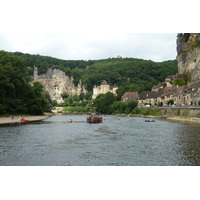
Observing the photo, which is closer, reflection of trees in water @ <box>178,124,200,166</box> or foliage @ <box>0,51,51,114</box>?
reflection of trees in water @ <box>178,124,200,166</box>

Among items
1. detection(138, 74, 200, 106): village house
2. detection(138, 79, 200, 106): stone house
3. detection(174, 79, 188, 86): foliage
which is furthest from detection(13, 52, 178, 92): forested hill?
detection(174, 79, 188, 86): foliage

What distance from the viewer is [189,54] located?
77.6 m

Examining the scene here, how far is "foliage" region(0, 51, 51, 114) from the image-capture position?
54281mm

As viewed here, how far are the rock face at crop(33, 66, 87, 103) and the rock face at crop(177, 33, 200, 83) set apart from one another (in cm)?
10240

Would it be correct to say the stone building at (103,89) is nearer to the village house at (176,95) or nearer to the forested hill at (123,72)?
the forested hill at (123,72)

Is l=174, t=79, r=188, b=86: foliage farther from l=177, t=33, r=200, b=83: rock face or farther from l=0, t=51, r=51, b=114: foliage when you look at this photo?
l=0, t=51, r=51, b=114: foliage

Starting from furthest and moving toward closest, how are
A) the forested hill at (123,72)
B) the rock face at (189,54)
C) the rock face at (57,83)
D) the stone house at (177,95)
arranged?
the rock face at (57,83) → the forested hill at (123,72) → the rock face at (189,54) → the stone house at (177,95)

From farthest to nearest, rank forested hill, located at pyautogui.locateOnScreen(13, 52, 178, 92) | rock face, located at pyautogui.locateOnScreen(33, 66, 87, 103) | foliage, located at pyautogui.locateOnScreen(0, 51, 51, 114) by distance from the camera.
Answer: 1. rock face, located at pyautogui.locateOnScreen(33, 66, 87, 103)
2. forested hill, located at pyautogui.locateOnScreen(13, 52, 178, 92)
3. foliage, located at pyautogui.locateOnScreen(0, 51, 51, 114)

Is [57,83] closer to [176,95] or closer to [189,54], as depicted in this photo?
[189,54]

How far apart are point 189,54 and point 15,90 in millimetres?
50850

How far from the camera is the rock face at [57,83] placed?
180 m

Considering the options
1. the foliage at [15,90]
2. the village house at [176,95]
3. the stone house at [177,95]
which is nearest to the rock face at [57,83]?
the village house at [176,95]

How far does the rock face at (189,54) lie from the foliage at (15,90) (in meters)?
43.2

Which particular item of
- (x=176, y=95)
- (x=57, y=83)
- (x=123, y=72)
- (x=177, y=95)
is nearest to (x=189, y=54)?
(x=176, y=95)
